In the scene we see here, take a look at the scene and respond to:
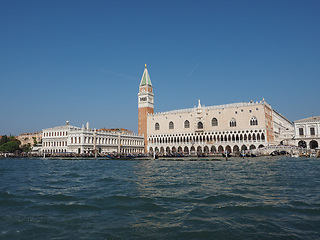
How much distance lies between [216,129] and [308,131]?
17.6 metres

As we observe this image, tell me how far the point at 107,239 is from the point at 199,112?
57.3 m

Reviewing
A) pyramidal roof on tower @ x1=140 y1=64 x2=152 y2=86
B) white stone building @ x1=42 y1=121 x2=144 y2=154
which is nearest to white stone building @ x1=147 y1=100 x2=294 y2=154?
white stone building @ x1=42 y1=121 x2=144 y2=154

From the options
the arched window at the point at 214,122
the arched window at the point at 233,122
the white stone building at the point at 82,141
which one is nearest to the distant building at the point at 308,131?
the arched window at the point at 233,122

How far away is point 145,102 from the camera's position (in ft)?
240

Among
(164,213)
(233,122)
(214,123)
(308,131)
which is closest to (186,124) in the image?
(214,123)

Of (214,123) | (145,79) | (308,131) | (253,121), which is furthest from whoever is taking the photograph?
(145,79)

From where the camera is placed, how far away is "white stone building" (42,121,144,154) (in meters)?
57.1

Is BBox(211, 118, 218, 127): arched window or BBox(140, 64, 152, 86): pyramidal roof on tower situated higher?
BBox(140, 64, 152, 86): pyramidal roof on tower

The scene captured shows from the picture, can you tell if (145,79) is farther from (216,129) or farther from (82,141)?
(82,141)

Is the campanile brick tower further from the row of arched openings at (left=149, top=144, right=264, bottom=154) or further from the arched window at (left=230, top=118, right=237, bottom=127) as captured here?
the arched window at (left=230, top=118, right=237, bottom=127)

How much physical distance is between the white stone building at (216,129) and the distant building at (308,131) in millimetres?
5147

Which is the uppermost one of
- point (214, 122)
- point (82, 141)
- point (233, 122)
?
point (214, 122)

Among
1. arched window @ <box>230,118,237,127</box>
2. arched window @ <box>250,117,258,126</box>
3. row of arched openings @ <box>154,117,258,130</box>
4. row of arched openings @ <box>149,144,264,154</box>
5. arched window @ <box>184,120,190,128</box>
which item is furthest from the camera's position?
arched window @ <box>184,120,190,128</box>

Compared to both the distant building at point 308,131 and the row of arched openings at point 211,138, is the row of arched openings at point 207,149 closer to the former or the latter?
the row of arched openings at point 211,138
